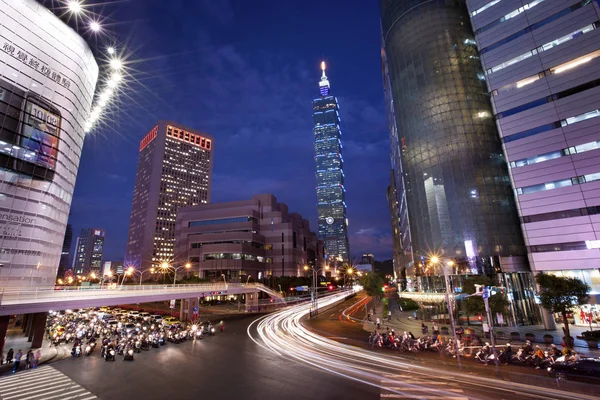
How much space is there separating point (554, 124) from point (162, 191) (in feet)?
598

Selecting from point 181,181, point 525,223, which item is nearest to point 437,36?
point 525,223

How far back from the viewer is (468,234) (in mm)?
47688

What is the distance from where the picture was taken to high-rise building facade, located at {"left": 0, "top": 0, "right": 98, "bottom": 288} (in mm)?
35438

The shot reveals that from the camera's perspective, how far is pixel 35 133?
124ft

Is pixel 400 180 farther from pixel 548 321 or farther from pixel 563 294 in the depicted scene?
pixel 563 294

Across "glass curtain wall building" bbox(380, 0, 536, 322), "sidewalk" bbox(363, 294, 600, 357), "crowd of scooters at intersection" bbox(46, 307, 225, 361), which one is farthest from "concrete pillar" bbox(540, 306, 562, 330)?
"crowd of scooters at intersection" bbox(46, 307, 225, 361)

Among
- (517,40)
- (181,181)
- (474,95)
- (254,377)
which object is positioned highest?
(181,181)

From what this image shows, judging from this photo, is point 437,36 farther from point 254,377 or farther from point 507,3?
point 254,377

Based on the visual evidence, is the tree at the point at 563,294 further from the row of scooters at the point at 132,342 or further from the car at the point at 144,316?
the car at the point at 144,316

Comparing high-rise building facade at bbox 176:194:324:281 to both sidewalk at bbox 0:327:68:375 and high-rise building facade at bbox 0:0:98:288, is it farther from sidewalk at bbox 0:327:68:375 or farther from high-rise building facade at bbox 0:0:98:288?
sidewalk at bbox 0:327:68:375

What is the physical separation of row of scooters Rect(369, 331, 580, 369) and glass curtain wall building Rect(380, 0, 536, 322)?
73.1ft

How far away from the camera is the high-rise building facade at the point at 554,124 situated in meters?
41.0

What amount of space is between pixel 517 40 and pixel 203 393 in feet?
215

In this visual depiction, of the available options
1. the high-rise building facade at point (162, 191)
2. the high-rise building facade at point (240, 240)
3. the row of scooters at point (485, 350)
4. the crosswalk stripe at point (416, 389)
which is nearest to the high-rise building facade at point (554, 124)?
the row of scooters at point (485, 350)
